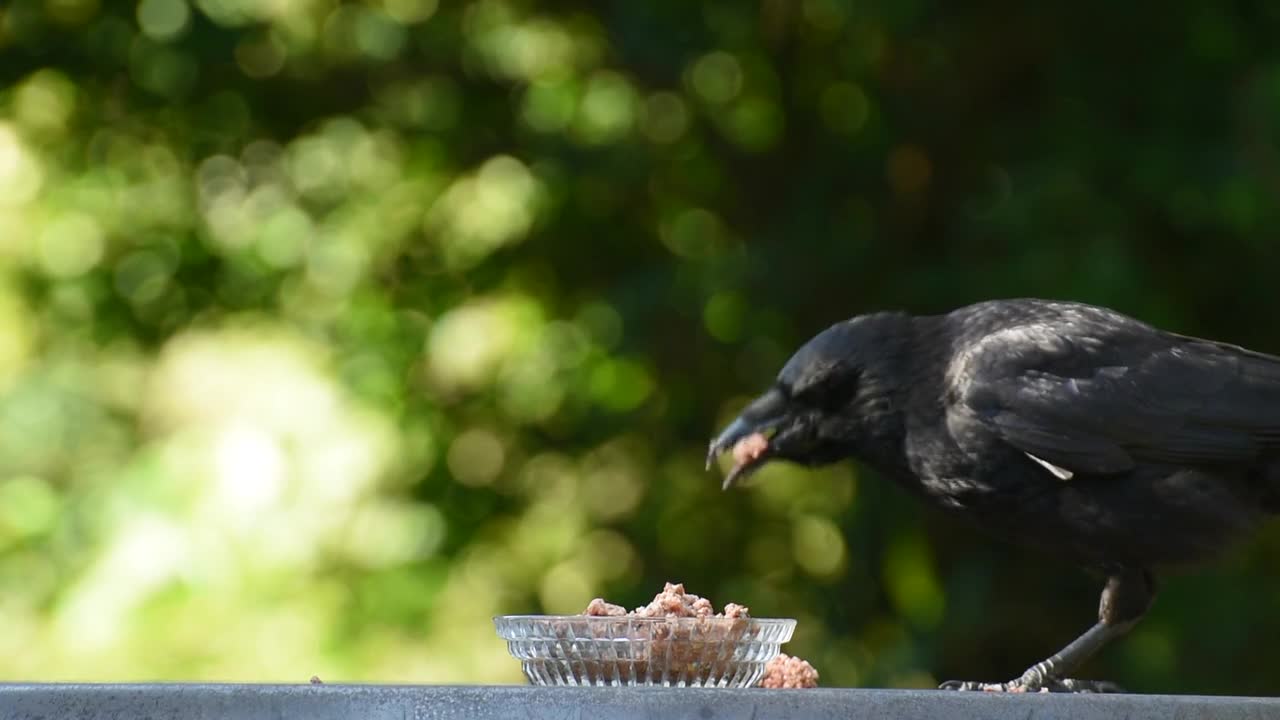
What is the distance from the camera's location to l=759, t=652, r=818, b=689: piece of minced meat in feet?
9.02

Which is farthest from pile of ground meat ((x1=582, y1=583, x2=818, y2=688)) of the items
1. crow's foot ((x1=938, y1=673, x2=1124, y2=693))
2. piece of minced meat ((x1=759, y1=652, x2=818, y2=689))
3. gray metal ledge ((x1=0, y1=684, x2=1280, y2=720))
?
crow's foot ((x1=938, y1=673, x2=1124, y2=693))

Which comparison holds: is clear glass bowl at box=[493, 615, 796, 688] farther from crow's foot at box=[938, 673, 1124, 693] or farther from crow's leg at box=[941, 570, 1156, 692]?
crow's leg at box=[941, 570, 1156, 692]

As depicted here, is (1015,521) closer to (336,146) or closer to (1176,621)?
(1176,621)

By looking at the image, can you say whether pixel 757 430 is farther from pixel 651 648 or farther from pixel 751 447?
pixel 651 648

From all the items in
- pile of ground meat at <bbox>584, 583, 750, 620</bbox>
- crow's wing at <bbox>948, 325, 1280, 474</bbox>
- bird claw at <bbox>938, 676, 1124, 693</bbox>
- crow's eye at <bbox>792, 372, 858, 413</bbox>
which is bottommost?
bird claw at <bbox>938, 676, 1124, 693</bbox>

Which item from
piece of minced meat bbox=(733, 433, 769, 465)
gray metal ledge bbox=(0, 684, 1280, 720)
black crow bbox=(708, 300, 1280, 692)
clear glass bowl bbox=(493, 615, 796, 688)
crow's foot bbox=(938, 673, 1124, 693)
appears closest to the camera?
gray metal ledge bbox=(0, 684, 1280, 720)

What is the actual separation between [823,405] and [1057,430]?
0.57 m

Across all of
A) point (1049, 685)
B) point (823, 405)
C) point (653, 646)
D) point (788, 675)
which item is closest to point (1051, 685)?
point (1049, 685)

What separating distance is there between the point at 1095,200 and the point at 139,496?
12.6 feet

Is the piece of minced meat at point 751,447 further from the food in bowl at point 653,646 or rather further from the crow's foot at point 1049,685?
the food in bowl at point 653,646

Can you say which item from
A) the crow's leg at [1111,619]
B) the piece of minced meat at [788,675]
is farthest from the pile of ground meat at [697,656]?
the crow's leg at [1111,619]

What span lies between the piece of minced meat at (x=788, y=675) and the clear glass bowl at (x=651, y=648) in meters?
Answer: 0.02

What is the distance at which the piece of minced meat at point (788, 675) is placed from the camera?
275cm

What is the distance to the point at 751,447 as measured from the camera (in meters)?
4.27
